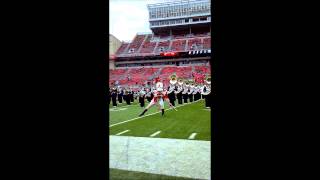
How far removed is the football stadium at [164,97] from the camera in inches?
158

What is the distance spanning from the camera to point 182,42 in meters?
42.2

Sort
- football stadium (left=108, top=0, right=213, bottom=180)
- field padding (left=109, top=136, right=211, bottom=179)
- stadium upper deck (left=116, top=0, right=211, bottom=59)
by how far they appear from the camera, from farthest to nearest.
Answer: stadium upper deck (left=116, top=0, right=211, bottom=59), football stadium (left=108, top=0, right=213, bottom=180), field padding (left=109, top=136, right=211, bottom=179)

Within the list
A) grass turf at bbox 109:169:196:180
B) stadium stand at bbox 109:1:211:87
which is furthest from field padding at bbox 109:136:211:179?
stadium stand at bbox 109:1:211:87

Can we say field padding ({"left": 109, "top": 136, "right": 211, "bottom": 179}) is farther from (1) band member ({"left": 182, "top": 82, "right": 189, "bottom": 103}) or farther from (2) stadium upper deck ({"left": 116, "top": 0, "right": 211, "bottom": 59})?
(2) stadium upper deck ({"left": 116, "top": 0, "right": 211, "bottom": 59})

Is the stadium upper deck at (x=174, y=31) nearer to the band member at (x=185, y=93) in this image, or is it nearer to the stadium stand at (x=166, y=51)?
the stadium stand at (x=166, y=51)

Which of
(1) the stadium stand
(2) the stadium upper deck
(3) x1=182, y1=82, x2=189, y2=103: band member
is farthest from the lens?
(2) the stadium upper deck

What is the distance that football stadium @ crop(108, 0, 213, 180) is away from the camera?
4.01 meters

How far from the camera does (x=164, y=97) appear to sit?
35.2 feet
